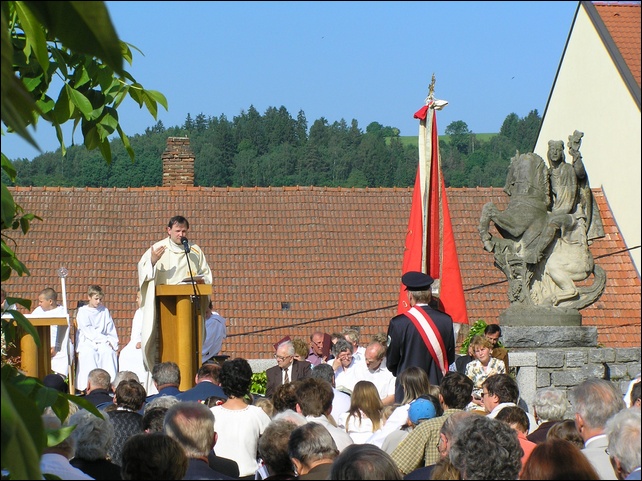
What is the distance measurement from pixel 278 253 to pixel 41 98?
22.6 m

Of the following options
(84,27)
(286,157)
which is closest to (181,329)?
(84,27)

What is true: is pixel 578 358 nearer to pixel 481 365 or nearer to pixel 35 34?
pixel 481 365

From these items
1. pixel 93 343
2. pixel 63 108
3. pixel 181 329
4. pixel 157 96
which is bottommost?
pixel 93 343

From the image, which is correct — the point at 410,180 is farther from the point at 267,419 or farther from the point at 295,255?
the point at 267,419

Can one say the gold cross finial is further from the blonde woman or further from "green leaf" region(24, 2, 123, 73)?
"green leaf" region(24, 2, 123, 73)

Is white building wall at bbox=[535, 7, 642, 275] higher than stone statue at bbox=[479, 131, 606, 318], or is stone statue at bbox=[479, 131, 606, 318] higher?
white building wall at bbox=[535, 7, 642, 275]

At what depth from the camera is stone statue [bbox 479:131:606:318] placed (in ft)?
40.5

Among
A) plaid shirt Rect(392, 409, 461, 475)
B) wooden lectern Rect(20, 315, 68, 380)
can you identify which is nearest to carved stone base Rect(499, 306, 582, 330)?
wooden lectern Rect(20, 315, 68, 380)

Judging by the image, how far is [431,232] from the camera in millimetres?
11742

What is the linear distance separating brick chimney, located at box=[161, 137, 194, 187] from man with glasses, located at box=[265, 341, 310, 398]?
19.9 metres

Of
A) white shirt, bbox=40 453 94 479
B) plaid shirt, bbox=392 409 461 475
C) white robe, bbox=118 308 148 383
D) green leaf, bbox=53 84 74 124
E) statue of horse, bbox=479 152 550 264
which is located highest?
statue of horse, bbox=479 152 550 264

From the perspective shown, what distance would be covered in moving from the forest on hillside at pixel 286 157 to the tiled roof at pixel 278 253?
12496 millimetres

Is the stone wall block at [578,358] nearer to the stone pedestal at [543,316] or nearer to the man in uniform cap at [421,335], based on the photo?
the stone pedestal at [543,316]

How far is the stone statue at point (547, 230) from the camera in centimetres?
1234
